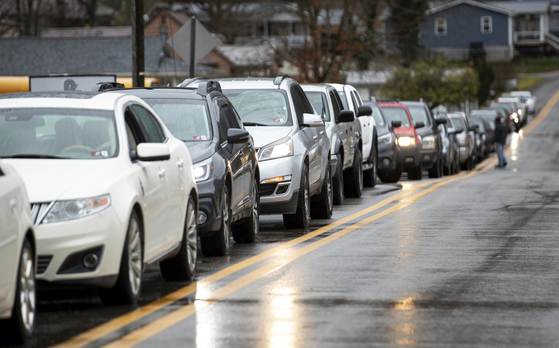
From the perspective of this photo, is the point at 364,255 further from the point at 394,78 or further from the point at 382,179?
the point at 394,78

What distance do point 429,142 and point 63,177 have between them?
2069 centimetres

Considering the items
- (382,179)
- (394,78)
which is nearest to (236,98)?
(382,179)

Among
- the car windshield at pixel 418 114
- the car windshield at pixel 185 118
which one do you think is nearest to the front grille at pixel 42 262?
the car windshield at pixel 185 118

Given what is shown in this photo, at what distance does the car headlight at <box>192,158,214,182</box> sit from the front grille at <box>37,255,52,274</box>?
11.0ft

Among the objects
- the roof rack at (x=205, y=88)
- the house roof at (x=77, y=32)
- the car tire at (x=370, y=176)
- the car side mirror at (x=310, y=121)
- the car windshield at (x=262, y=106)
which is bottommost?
the car tire at (x=370, y=176)

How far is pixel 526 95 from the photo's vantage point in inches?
3206

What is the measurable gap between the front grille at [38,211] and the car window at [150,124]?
1877mm

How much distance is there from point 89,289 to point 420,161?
17.9m

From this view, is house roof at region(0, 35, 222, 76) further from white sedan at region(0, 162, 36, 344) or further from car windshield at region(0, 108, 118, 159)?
white sedan at region(0, 162, 36, 344)

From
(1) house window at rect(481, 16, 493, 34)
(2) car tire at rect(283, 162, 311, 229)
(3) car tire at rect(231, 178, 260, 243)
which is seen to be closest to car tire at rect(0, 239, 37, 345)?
(3) car tire at rect(231, 178, 260, 243)

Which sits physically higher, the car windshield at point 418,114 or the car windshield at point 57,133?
the car windshield at point 57,133

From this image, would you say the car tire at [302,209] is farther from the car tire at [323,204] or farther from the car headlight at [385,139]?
the car headlight at [385,139]

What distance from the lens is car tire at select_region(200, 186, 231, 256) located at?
10586 millimetres

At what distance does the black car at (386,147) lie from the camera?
24219 millimetres
